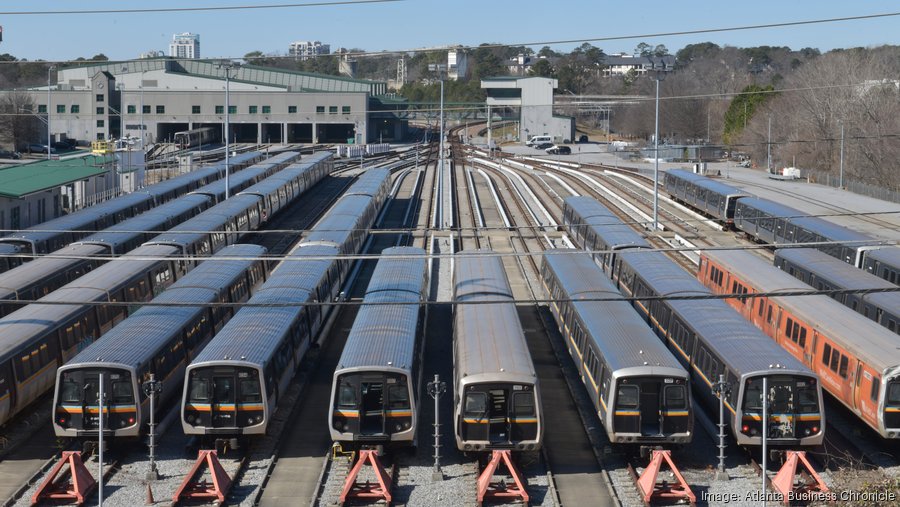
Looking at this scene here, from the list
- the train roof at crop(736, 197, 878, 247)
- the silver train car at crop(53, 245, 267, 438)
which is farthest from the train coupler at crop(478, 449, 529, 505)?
the train roof at crop(736, 197, 878, 247)

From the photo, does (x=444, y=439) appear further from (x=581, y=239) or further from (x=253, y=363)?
(x=581, y=239)

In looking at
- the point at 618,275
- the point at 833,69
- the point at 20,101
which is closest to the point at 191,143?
the point at 20,101

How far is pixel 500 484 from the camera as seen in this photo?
16.9m

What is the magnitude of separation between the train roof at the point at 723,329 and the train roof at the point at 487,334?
2830 millimetres

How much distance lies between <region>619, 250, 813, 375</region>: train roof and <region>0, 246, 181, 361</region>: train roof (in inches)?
459

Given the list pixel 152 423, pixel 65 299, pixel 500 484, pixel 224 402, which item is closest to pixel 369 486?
pixel 500 484

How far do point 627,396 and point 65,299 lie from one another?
13.5 metres

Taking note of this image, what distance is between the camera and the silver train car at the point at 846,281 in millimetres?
23172

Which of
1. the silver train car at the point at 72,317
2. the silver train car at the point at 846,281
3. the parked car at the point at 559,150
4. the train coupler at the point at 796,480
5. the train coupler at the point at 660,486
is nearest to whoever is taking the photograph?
the train coupler at the point at 796,480

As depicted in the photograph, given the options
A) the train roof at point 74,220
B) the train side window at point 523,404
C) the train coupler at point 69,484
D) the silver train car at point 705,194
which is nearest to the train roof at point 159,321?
the train coupler at point 69,484

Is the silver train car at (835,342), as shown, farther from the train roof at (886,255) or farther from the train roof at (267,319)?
the train roof at (267,319)

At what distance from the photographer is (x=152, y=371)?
755 inches

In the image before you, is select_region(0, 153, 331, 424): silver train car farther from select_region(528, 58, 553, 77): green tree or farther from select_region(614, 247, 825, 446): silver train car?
select_region(528, 58, 553, 77): green tree

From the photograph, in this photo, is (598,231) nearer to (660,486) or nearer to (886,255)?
(886,255)
